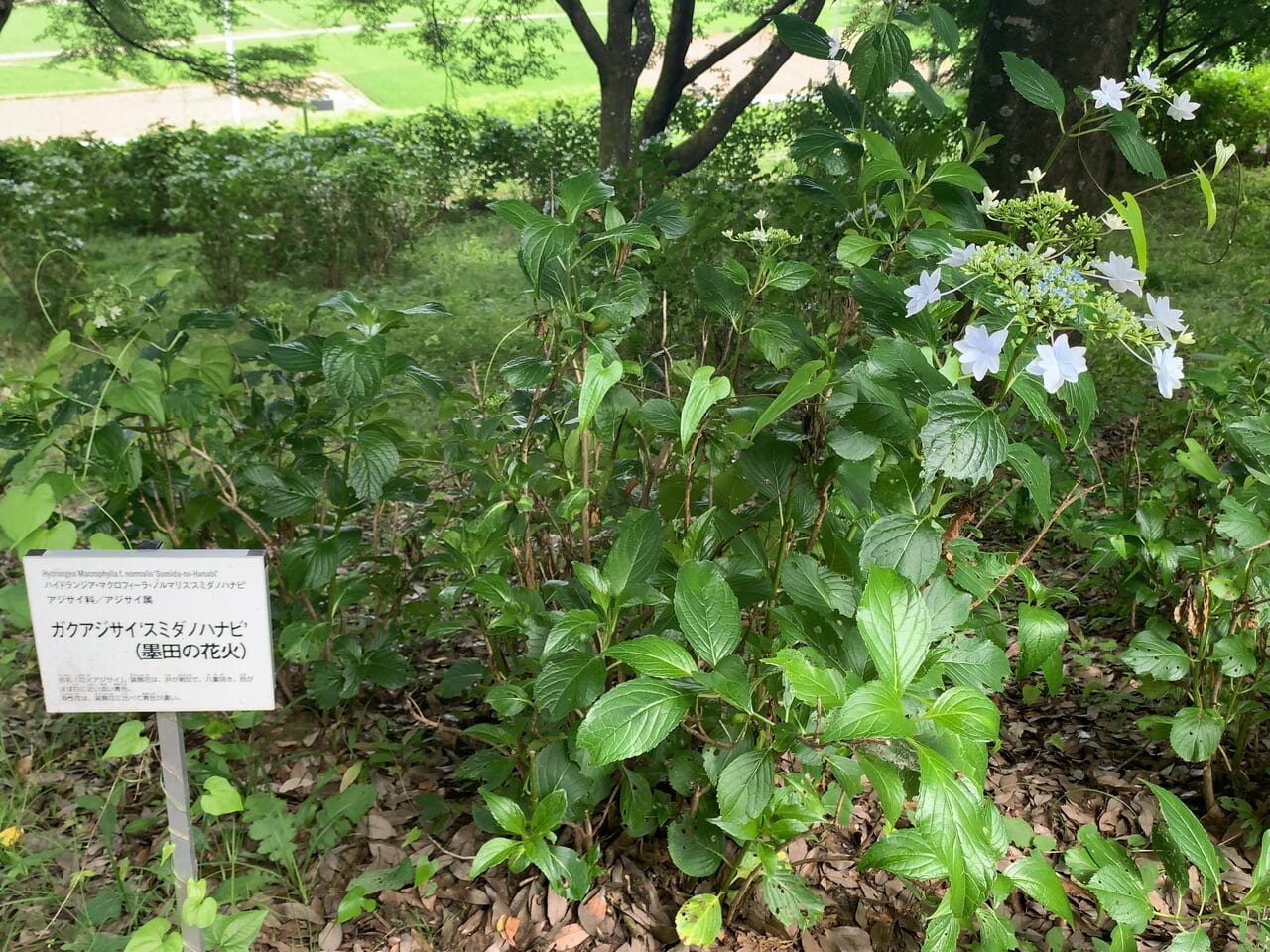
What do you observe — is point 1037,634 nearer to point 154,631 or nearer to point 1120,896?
point 1120,896

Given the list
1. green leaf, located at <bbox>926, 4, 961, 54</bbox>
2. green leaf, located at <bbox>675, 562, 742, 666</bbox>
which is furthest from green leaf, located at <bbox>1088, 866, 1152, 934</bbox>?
green leaf, located at <bbox>926, 4, 961, 54</bbox>

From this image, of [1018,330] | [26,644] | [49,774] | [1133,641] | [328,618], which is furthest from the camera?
[26,644]

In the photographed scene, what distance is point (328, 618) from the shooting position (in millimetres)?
1680

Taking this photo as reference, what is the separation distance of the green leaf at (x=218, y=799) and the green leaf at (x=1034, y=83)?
5.02ft

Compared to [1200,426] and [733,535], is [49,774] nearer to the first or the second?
[733,535]

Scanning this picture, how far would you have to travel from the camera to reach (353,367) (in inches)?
52.7

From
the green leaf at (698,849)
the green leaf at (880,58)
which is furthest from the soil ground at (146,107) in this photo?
the green leaf at (698,849)

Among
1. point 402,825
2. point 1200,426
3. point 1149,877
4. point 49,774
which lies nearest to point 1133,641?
point 1149,877

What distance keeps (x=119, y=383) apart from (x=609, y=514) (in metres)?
1.01

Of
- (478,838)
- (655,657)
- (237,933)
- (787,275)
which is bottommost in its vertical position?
(478,838)

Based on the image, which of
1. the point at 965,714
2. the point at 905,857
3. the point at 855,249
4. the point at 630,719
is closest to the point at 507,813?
the point at 630,719

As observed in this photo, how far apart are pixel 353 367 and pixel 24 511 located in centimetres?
47

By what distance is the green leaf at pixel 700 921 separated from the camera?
4.18 feet

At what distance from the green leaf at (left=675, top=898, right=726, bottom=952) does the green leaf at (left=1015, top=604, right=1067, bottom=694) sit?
1.91 ft
